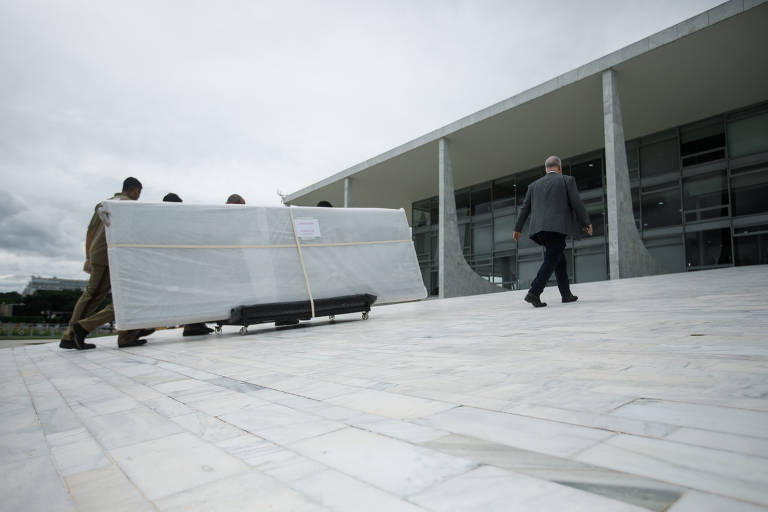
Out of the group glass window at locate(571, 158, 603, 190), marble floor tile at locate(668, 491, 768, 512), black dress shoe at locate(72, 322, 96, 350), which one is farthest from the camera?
glass window at locate(571, 158, 603, 190)

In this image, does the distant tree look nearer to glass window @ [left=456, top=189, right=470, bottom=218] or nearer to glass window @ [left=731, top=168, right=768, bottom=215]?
Result: glass window @ [left=456, top=189, right=470, bottom=218]

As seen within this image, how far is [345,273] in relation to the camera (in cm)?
686

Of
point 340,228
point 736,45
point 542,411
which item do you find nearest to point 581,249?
point 736,45

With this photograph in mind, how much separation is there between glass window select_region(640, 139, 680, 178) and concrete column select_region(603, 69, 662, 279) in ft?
16.4

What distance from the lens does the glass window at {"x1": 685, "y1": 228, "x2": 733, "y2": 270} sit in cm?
1583

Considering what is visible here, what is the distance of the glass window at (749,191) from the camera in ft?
50.6

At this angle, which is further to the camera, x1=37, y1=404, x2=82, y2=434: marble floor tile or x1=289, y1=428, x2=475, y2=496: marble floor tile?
x1=37, y1=404, x2=82, y2=434: marble floor tile

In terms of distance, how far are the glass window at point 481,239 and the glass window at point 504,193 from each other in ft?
4.33

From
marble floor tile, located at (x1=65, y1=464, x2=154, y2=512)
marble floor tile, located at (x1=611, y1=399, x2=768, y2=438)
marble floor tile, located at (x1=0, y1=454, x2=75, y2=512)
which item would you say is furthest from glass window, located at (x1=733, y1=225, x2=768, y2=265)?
marble floor tile, located at (x1=0, y1=454, x2=75, y2=512)

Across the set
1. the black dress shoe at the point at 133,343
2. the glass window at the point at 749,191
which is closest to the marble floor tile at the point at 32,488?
the black dress shoe at the point at 133,343

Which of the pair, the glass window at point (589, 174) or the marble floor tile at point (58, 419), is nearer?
the marble floor tile at point (58, 419)

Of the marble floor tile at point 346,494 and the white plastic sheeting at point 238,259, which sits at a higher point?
the white plastic sheeting at point 238,259

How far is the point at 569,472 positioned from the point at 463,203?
2557 cm

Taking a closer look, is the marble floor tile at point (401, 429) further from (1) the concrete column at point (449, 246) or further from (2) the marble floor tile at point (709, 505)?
(1) the concrete column at point (449, 246)
